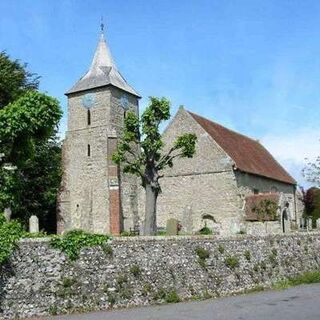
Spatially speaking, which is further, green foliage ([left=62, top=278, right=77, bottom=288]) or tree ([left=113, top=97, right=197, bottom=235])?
tree ([left=113, top=97, right=197, bottom=235])

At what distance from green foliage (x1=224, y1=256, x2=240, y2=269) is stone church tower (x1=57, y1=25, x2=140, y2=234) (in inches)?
730

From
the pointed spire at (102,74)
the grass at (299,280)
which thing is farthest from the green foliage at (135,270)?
the pointed spire at (102,74)

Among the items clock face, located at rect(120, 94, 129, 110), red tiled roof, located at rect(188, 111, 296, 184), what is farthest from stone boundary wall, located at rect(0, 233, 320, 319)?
clock face, located at rect(120, 94, 129, 110)

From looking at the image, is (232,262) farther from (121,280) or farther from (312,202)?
(312,202)

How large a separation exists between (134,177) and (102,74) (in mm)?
9288

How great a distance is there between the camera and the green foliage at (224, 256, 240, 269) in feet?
70.9

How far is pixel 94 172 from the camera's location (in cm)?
4194

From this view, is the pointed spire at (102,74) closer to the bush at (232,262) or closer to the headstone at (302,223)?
the headstone at (302,223)

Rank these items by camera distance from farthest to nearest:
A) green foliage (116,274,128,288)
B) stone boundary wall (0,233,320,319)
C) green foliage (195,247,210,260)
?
green foliage (195,247,210,260) < green foliage (116,274,128,288) < stone boundary wall (0,233,320,319)

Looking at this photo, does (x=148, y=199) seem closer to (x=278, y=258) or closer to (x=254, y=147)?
(x=278, y=258)

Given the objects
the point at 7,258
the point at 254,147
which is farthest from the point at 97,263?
the point at 254,147

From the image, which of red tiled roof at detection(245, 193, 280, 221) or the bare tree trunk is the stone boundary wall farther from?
red tiled roof at detection(245, 193, 280, 221)

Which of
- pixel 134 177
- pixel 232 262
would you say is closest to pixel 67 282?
pixel 232 262

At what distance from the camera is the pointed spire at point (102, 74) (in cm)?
4397
